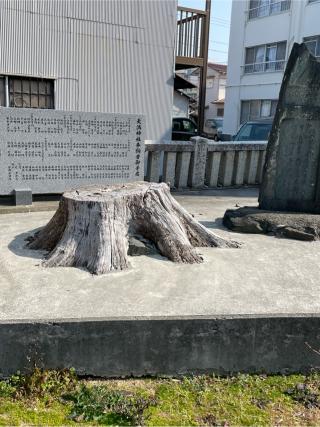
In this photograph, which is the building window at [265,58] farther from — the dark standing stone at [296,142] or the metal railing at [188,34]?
the dark standing stone at [296,142]

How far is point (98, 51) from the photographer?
11.2 meters

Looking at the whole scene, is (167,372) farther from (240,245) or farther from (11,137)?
(11,137)

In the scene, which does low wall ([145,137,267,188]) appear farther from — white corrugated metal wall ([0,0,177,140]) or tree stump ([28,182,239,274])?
white corrugated metal wall ([0,0,177,140])

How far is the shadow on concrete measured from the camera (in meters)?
4.31

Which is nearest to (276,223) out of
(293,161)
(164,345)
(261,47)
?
(293,161)

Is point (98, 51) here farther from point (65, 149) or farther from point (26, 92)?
point (65, 149)

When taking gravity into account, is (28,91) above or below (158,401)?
above

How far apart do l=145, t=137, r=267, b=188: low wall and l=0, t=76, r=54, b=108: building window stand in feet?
14.0

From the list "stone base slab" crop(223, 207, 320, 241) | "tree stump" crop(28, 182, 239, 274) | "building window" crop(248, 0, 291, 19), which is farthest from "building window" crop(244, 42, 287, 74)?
"tree stump" crop(28, 182, 239, 274)

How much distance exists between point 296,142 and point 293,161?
23 cm

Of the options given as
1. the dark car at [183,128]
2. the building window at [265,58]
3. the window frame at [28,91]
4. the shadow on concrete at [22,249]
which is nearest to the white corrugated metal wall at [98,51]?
the window frame at [28,91]

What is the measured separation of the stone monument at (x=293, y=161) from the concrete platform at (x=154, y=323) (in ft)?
5.08

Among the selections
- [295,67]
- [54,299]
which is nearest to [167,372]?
[54,299]

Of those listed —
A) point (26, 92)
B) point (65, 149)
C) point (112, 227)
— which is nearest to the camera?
point (112, 227)
